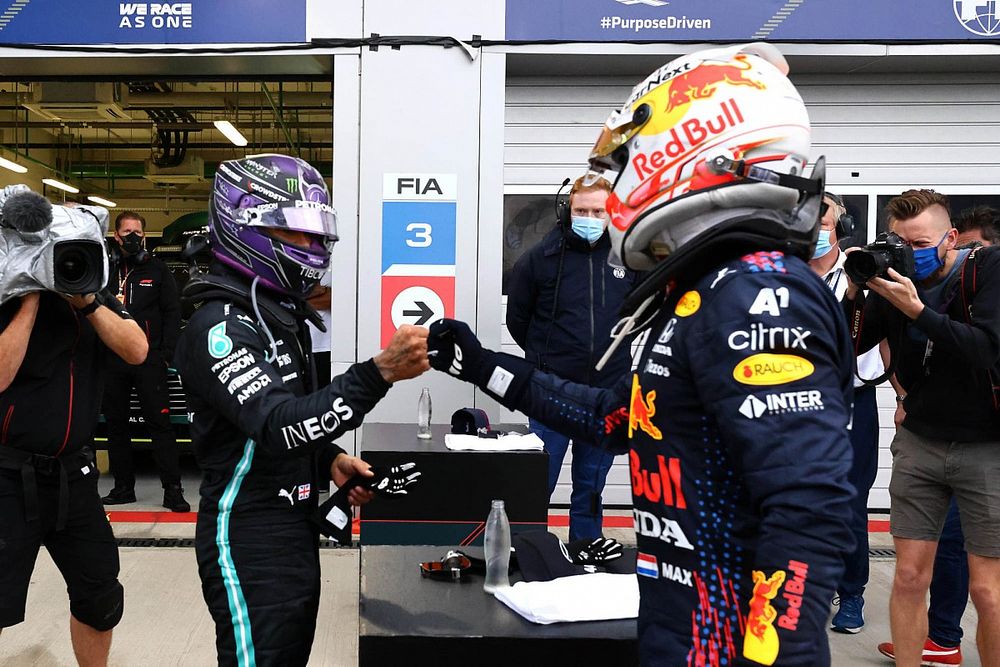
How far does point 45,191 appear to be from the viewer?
54.4ft

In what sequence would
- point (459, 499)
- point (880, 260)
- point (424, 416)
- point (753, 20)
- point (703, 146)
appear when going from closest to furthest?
point (703, 146) < point (880, 260) < point (459, 499) < point (424, 416) < point (753, 20)

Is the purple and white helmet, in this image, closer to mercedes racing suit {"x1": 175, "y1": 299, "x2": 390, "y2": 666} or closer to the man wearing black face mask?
mercedes racing suit {"x1": 175, "y1": 299, "x2": 390, "y2": 666}

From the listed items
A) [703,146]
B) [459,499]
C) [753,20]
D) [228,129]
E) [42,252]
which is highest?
[228,129]

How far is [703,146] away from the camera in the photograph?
1.47 m

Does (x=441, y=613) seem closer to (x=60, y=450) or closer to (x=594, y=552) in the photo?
(x=594, y=552)

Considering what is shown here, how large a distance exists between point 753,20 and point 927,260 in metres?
2.60

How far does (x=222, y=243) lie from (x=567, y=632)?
1273mm

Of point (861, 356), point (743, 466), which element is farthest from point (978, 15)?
point (743, 466)

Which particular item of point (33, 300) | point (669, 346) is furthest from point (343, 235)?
point (669, 346)

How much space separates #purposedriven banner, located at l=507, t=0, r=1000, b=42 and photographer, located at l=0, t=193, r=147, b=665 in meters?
3.45

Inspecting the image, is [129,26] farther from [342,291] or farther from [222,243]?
[222,243]

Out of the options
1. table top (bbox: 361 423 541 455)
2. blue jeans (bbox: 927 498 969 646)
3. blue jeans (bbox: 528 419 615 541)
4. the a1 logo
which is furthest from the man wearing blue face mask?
the a1 logo

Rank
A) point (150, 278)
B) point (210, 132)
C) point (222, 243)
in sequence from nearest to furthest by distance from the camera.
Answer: point (222, 243)
point (150, 278)
point (210, 132)

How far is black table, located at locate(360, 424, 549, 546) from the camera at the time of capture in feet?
12.3
